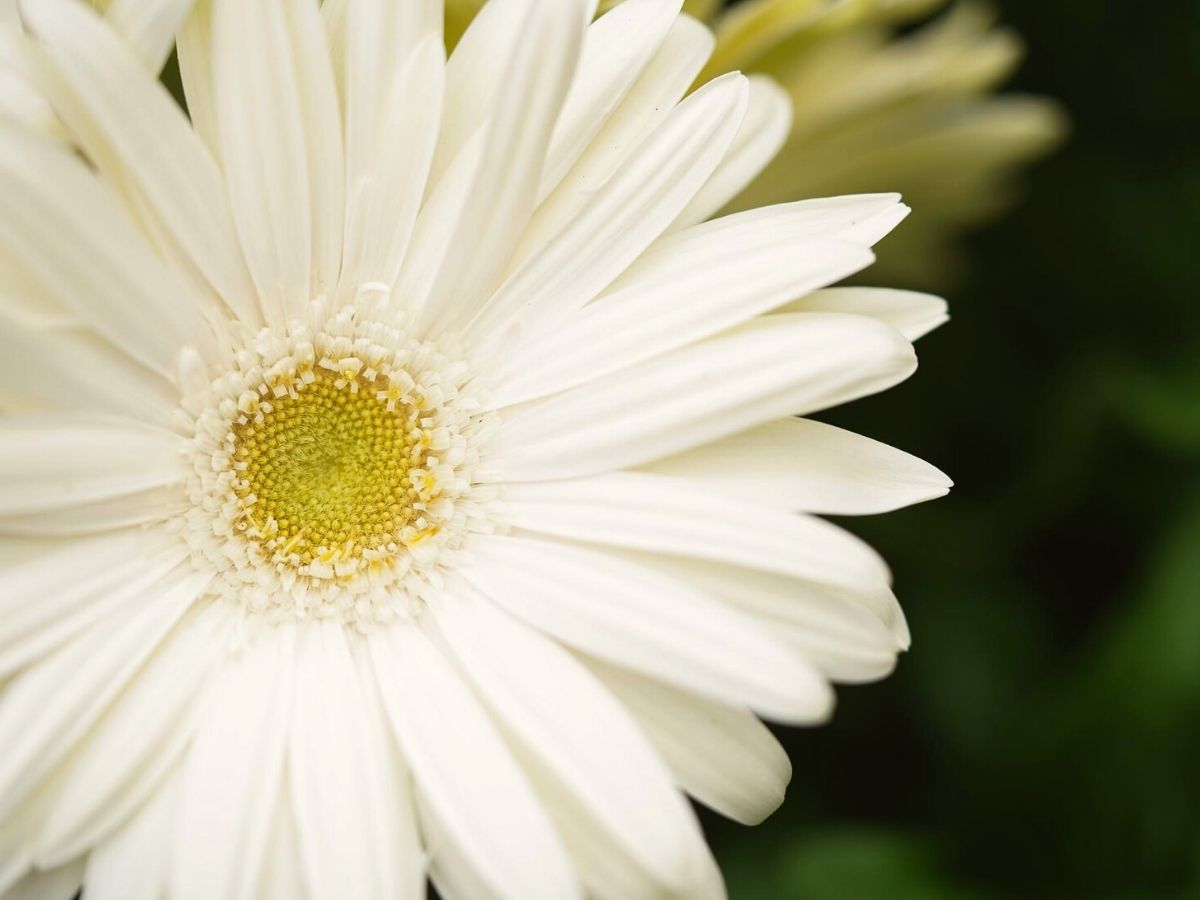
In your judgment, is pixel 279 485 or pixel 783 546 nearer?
pixel 783 546

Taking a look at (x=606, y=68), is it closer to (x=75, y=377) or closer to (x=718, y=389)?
(x=718, y=389)

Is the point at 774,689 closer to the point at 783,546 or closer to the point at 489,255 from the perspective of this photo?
the point at 783,546

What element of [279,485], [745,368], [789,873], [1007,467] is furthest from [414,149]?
[1007,467]

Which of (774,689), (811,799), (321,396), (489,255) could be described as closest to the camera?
(774,689)

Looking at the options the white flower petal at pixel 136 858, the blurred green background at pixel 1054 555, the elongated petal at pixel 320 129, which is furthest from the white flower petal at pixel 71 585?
the blurred green background at pixel 1054 555

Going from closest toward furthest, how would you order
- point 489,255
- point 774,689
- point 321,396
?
point 774,689
point 489,255
point 321,396

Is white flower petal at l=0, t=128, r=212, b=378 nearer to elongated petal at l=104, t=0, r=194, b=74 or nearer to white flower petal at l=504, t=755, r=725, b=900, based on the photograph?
elongated petal at l=104, t=0, r=194, b=74

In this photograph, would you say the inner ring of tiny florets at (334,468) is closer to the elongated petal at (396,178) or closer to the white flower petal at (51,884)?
the elongated petal at (396,178)

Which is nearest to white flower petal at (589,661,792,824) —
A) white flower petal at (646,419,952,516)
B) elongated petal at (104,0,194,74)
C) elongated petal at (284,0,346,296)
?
white flower petal at (646,419,952,516)
